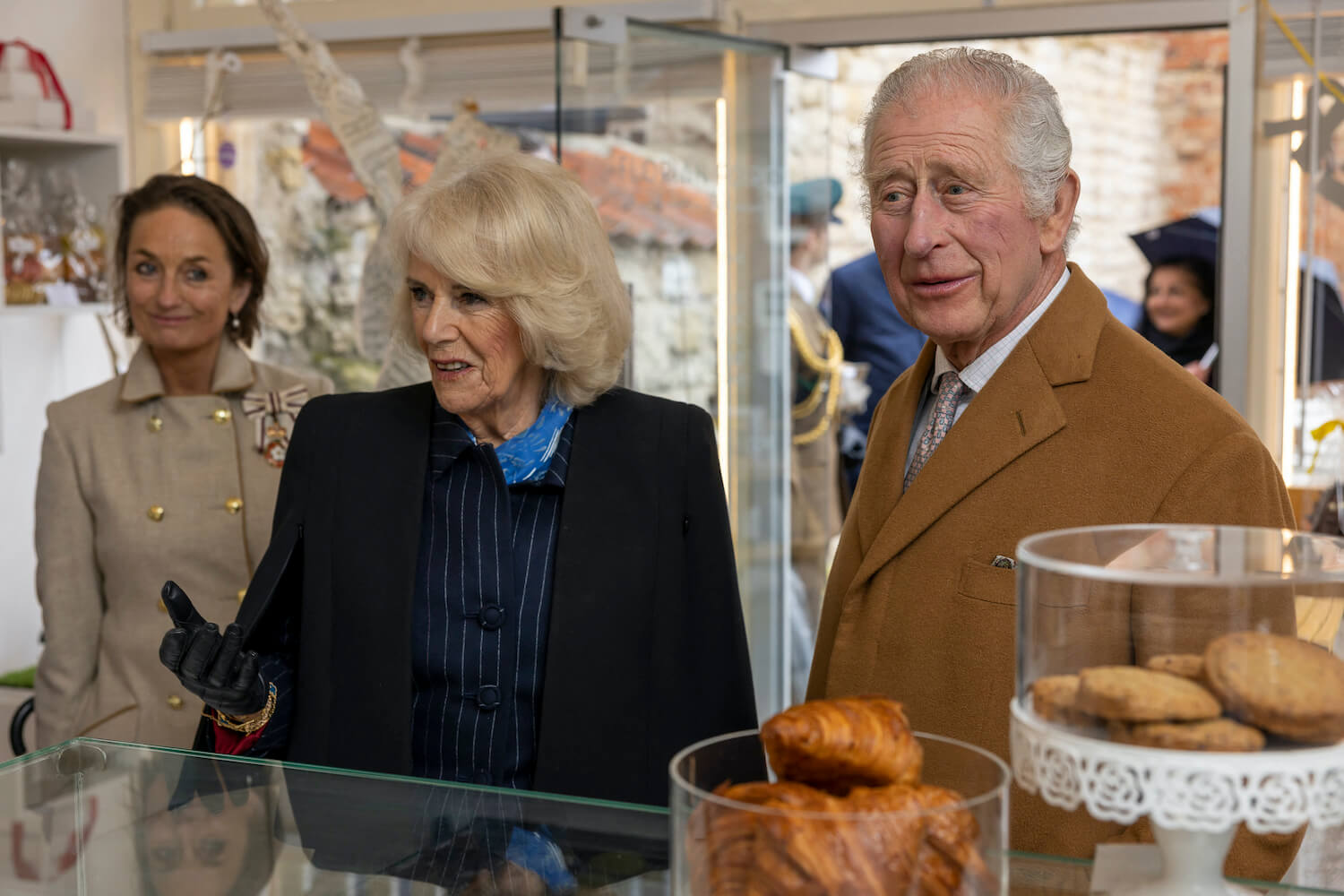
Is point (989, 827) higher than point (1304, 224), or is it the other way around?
point (1304, 224)

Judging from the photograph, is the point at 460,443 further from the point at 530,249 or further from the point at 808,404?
the point at 808,404

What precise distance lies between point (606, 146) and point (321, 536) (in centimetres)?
188

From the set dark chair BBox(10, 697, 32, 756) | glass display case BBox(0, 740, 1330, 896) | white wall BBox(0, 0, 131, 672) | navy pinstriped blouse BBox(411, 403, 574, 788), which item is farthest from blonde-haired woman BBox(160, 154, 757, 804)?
white wall BBox(0, 0, 131, 672)

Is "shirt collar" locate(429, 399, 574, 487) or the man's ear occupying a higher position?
the man's ear

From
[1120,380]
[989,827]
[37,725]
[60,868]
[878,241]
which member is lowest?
[37,725]

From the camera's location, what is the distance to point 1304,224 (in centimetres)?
327

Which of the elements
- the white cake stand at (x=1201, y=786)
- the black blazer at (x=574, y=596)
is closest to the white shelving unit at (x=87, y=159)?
the black blazer at (x=574, y=596)

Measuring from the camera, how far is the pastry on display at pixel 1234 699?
2.39 ft

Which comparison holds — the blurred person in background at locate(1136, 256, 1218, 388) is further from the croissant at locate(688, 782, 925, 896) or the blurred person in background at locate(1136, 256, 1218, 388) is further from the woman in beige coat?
the croissant at locate(688, 782, 925, 896)

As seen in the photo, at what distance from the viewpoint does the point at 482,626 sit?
1.66 meters

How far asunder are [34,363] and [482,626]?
2.88 m

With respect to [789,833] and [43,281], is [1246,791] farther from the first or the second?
[43,281]

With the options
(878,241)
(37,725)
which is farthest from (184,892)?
(37,725)

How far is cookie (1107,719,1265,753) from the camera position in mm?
724
